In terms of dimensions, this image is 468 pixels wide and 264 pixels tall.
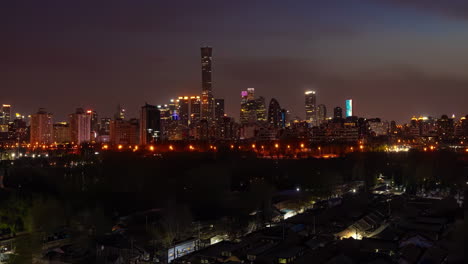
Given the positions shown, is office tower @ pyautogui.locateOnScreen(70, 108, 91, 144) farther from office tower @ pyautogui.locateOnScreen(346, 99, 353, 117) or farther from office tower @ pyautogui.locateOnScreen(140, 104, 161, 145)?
office tower @ pyautogui.locateOnScreen(346, 99, 353, 117)

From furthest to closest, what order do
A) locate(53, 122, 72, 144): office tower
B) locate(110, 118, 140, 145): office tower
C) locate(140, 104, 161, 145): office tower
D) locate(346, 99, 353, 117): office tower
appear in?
locate(346, 99, 353, 117): office tower < locate(53, 122, 72, 144): office tower < locate(110, 118, 140, 145): office tower < locate(140, 104, 161, 145): office tower

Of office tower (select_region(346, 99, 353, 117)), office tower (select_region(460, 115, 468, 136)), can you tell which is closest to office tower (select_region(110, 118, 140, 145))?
office tower (select_region(346, 99, 353, 117))

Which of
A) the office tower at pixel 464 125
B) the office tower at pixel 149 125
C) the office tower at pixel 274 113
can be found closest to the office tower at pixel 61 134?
the office tower at pixel 149 125

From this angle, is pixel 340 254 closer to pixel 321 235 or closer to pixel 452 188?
pixel 321 235

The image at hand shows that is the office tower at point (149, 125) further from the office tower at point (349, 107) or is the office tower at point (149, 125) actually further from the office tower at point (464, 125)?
the office tower at point (464, 125)

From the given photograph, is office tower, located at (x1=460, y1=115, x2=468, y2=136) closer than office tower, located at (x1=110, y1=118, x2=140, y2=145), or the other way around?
office tower, located at (x1=460, y1=115, x2=468, y2=136)

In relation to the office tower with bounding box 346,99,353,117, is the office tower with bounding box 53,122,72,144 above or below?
below
